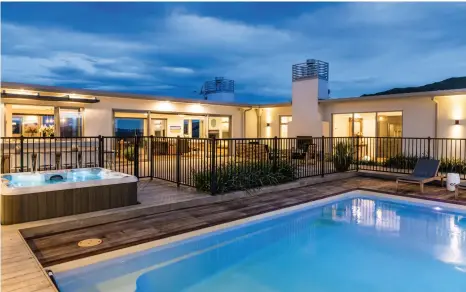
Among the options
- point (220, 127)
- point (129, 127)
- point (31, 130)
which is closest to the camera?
point (31, 130)

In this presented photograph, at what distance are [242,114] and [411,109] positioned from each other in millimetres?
7302

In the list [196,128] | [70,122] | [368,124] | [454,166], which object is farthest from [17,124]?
[454,166]

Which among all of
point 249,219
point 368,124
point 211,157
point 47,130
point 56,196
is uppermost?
point 368,124

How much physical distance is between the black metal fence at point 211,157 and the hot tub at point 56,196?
1630 mm

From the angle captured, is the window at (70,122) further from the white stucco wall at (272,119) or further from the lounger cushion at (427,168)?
the lounger cushion at (427,168)

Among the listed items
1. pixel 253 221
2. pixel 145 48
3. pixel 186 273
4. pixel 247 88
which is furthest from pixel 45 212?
pixel 247 88

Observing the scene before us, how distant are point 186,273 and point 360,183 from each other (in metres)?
6.48

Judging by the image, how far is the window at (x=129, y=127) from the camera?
1259cm

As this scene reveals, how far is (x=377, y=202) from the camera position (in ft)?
24.2

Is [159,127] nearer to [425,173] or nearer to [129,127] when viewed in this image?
[129,127]

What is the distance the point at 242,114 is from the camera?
1577 centimetres

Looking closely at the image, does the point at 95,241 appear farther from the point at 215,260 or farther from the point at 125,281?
the point at 215,260

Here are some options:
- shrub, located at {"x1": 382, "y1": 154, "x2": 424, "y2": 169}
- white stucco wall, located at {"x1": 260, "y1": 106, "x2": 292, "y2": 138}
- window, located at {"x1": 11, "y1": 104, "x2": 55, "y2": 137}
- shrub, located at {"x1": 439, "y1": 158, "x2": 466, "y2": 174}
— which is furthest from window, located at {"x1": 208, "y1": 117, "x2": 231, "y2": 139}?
shrub, located at {"x1": 439, "y1": 158, "x2": 466, "y2": 174}

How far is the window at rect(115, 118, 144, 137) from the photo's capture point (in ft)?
41.3
